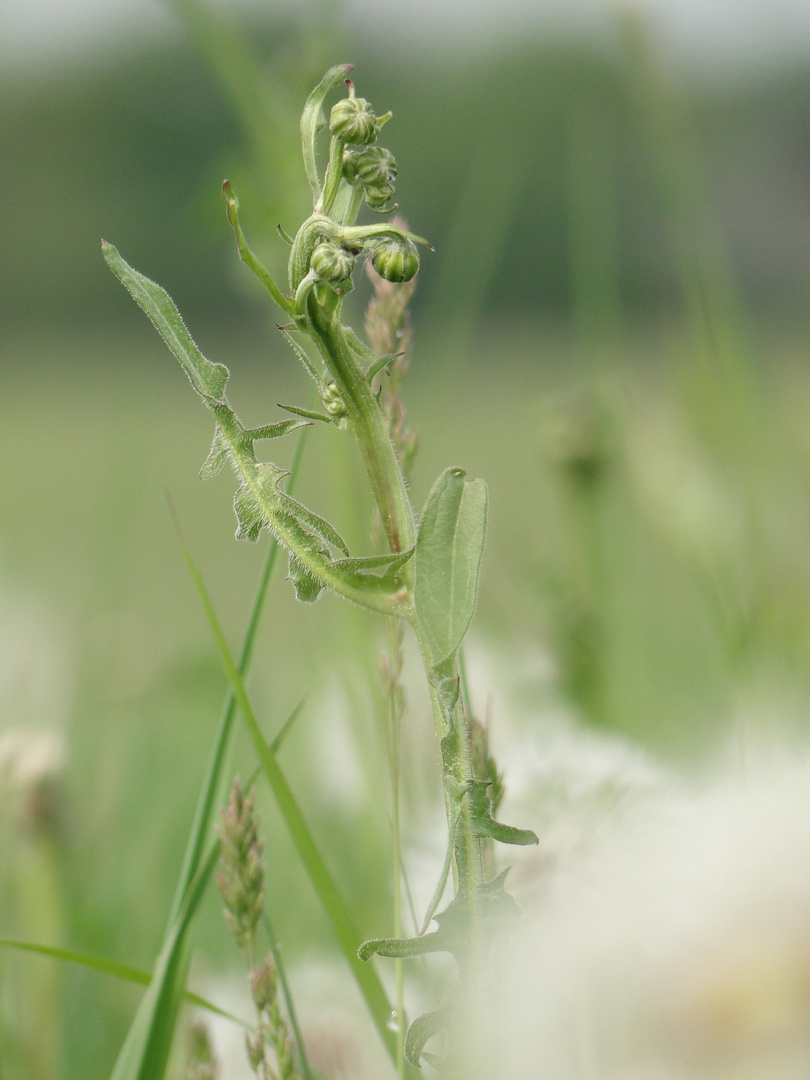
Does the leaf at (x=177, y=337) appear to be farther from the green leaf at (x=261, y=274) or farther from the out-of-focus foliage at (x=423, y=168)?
the out-of-focus foliage at (x=423, y=168)

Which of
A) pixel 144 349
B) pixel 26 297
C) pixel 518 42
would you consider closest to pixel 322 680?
pixel 144 349

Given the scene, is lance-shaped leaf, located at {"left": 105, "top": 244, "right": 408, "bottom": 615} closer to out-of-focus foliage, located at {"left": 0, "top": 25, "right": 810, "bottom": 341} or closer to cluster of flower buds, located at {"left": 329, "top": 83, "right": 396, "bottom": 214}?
cluster of flower buds, located at {"left": 329, "top": 83, "right": 396, "bottom": 214}

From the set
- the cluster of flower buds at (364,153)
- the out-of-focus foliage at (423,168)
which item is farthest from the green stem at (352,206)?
the out-of-focus foliage at (423,168)

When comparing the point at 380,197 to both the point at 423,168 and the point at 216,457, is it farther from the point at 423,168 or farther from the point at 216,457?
the point at 423,168

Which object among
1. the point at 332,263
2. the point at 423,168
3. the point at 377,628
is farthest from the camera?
the point at 423,168

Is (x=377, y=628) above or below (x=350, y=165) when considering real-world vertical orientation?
above

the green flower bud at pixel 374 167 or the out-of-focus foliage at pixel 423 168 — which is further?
the out-of-focus foliage at pixel 423 168

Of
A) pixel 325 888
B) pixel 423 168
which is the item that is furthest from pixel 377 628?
pixel 423 168
